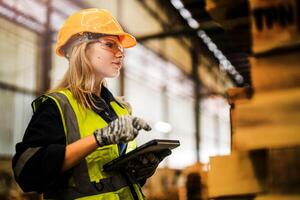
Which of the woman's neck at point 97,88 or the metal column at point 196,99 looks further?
the metal column at point 196,99

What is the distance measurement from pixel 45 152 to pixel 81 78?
0.41 meters

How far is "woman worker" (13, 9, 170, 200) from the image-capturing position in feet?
6.38

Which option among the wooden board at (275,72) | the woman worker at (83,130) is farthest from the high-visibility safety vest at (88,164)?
the wooden board at (275,72)

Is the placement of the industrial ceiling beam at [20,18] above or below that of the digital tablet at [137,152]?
above

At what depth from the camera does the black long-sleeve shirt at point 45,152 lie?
1.93 m

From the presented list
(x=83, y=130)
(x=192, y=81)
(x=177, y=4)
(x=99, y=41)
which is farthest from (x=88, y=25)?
(x=192, y=81)

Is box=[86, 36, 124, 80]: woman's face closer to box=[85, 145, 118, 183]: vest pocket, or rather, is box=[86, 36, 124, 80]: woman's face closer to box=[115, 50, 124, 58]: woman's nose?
box=[115, 50, 124, 58]: woman's nose

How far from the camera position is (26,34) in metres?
7.67

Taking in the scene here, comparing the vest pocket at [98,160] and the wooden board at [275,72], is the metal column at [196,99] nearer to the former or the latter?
the vest pocket at [98,160]

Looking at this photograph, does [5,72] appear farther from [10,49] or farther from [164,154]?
[164,154]

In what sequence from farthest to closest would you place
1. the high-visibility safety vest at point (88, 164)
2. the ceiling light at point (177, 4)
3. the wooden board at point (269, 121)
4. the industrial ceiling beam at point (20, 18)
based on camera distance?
the ceiling light at point (177, 4), the industrial ceiling beam at point (20, 18), the high-visibility safety vest at point (88, 164), the wooden board at point (269, 121)

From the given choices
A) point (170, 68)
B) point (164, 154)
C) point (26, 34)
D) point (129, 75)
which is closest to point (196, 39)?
point (170, 68)

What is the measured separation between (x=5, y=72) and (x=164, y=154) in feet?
18.0

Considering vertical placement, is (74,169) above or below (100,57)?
below
